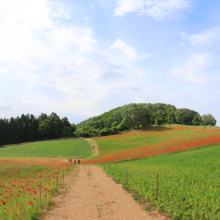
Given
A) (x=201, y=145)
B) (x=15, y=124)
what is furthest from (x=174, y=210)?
(x=15, y=124)

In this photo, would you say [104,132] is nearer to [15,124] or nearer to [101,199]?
[15,124]

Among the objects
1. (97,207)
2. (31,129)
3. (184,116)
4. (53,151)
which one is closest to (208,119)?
(184,116)

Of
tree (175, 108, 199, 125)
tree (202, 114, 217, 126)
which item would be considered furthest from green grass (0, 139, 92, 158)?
tree (202, 114, 217, 126)

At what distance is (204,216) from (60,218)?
6.38 meters

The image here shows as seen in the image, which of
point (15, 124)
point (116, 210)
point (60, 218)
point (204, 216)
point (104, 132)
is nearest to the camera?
point (204, 216)

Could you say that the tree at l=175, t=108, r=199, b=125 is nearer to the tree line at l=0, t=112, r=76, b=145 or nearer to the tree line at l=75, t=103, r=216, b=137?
the tree line at l=75, t=103, r=216, b=137

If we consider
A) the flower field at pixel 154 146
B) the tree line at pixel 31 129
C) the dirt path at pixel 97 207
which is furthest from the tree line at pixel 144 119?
the dirt path at pixel 97 207

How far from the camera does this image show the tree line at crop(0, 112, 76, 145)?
9462cm

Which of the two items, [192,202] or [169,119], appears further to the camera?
[169,119]

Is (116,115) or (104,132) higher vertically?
(116,115)

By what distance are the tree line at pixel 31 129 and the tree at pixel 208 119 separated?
297 feet

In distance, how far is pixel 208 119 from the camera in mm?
127250

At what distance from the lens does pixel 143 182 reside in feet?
48.1

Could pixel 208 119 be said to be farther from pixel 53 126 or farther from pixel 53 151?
pixel 53 151
